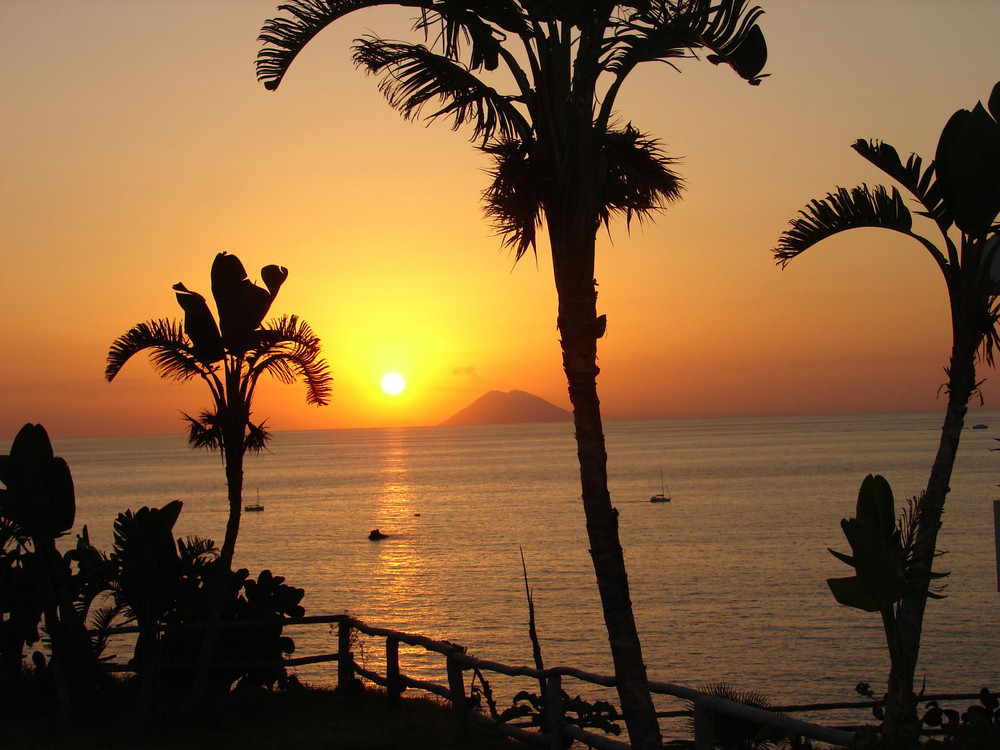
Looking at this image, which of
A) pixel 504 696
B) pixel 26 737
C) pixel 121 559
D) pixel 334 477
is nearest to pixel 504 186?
pixel 121 559

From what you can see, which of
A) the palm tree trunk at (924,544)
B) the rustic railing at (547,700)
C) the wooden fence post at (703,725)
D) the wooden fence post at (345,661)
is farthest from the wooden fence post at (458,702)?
the palm tree trunk at (924,544)

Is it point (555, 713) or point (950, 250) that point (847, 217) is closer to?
point (950, 250)

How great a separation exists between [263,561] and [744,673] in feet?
111

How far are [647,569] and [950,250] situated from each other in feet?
134

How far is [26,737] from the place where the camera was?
9641 millimetres

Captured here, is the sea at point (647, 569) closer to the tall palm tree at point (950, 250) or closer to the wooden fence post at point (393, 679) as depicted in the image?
the wooden fence post at point (393, 679)

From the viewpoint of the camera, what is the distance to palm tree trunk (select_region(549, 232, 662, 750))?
606cm

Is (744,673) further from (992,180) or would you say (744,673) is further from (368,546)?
(368,546)

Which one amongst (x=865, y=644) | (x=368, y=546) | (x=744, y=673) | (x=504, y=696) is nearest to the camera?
(x=504, y=696)

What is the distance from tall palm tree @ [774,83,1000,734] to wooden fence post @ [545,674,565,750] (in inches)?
105

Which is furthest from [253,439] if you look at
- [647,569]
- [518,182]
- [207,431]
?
[647,569]

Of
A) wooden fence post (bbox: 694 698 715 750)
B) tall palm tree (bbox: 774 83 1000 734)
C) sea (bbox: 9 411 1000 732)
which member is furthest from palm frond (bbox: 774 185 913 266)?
sea (bbox: 9 411 1000 732)

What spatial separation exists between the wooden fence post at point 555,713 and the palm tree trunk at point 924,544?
2653 millimetres

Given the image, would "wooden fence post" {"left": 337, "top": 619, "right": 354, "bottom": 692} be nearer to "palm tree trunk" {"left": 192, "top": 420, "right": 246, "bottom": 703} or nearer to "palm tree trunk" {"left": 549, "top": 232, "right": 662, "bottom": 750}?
"palm tree trunk" {"left": 192, "top": 420, "right": 246, "bottom": 703}
